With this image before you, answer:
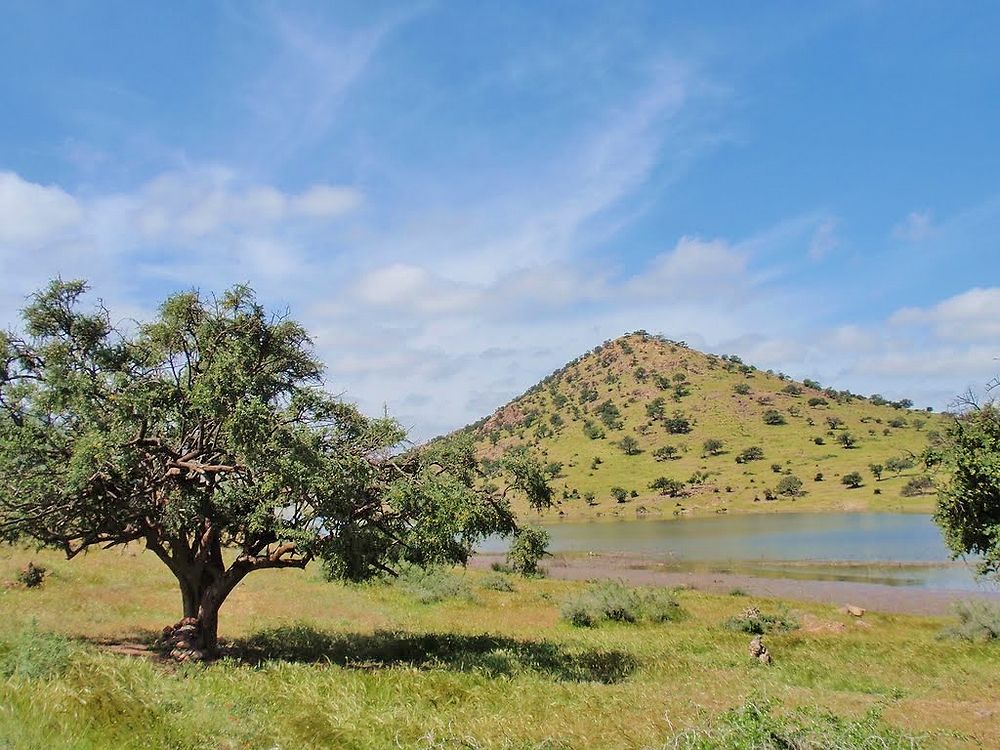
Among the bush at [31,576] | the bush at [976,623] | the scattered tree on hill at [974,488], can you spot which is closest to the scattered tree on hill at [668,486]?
the bush at [976,623]

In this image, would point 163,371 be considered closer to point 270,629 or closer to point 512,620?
point 270,629

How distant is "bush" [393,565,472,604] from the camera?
134ft

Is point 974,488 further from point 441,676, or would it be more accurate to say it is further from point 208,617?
point 208,617

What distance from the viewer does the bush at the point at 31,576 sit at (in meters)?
30.0

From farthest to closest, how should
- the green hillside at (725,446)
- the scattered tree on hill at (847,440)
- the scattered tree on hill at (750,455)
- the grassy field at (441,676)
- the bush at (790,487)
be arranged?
the scattered tree on hill at (847,440) < the scattered tree on hill at (750,455) < the green hillside at (725,446) < the bush at (790,487) < the grassy field at (441,676)

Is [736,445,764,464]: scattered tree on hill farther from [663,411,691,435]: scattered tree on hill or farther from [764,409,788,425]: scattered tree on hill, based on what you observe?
[663,411,691,435]: scattered tree on hill

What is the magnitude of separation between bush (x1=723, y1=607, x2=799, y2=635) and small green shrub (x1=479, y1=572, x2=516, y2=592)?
18.2 m

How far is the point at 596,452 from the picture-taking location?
157 metres

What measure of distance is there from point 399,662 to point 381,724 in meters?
7.98

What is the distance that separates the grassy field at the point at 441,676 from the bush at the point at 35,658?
0.05 meters

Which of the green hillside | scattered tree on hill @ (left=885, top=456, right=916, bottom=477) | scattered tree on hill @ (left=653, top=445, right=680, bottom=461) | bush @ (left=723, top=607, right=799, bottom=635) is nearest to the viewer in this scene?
bush @ (left=723, top=607, right=799, bottom=635)

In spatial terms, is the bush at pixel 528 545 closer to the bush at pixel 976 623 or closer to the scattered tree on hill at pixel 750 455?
the bush at pixel 976 623

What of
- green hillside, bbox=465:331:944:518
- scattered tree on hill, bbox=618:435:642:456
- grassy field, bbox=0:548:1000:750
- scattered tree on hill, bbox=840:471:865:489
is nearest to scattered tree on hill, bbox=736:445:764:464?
green hillside, bbox=465:331:944:518

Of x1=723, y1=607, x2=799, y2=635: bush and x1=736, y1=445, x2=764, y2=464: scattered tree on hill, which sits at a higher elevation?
x1=736, y1=445, x2=764, y2=464: scattered tree on hill
